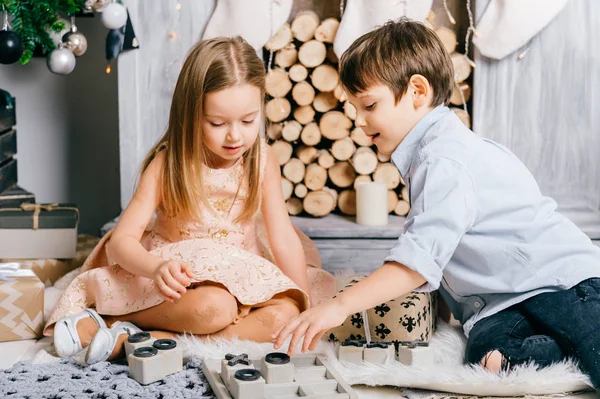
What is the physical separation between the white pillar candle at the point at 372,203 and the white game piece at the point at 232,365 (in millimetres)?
941

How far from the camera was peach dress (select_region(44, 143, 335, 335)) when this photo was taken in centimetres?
166

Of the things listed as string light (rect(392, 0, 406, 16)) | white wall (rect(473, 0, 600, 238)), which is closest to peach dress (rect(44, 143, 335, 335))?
string light (rect(392, 0, 406, 16))

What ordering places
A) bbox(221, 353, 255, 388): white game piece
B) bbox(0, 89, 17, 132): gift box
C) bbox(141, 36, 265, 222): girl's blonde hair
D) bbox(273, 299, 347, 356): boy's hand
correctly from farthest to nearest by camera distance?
bbox(0, 89, 17, 132): gift box < bbox(141, 36, 265, 222): girl's blonde hair < bbox(221, 353, 255, 388): white game piece < bbox(273, 299, 347, 356): boy's hand

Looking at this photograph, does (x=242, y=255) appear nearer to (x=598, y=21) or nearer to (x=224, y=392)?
(x=224, y=392)

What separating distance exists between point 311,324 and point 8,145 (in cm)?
156

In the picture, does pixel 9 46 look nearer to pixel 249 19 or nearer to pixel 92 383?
pixel 249 19

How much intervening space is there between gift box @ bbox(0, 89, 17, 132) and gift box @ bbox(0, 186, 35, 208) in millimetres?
196

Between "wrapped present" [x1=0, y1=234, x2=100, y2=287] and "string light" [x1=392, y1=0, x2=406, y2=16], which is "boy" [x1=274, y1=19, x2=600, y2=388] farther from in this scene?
"wrapped present" [x1=0, y1=234, x2=100, y2=287]

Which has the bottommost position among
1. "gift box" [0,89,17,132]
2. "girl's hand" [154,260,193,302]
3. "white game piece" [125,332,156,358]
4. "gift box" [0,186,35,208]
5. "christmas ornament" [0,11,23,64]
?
"white game piece" [125,332,156,358]

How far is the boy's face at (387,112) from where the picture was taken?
1.47 meters

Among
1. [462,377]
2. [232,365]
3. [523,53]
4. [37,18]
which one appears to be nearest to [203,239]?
[232,365]

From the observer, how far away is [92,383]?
4.50ft

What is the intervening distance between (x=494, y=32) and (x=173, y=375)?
1.39 meters

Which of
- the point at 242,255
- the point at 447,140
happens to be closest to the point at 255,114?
the point at 242,255
